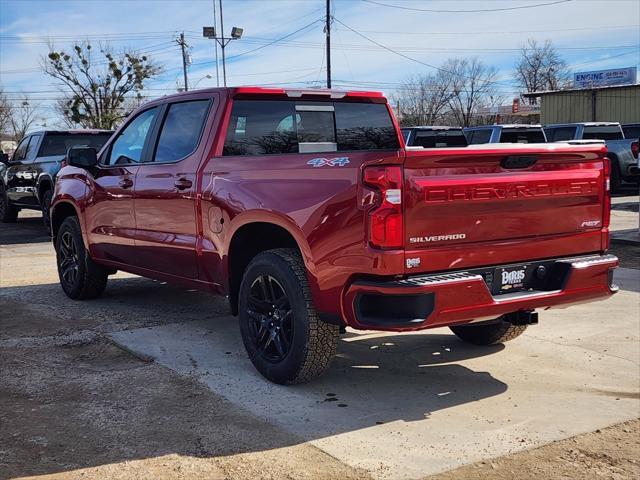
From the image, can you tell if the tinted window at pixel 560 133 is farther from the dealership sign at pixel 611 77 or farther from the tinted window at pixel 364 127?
the dealership sign at pixel 611 77

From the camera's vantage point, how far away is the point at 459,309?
381cm

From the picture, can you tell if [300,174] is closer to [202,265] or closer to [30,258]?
[202,265]

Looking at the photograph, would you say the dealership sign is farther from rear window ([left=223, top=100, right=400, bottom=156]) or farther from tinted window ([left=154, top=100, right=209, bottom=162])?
tinted window ([left=154, top=100, right=209, bottom=162])

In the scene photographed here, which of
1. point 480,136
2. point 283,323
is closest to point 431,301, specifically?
point 283,323

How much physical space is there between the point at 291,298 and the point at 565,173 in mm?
1905

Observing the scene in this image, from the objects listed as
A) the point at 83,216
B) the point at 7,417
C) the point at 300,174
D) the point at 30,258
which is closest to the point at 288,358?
the point at 300,174

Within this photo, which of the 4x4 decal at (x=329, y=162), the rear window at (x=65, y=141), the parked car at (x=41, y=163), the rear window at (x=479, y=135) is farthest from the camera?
the rear window at (x=479, y=135)

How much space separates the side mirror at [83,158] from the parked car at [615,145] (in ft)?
43.5

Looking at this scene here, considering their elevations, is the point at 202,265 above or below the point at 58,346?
above

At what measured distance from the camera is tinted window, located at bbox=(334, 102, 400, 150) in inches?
222

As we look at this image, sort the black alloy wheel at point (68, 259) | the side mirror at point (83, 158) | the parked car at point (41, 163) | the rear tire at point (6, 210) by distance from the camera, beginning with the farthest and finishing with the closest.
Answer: the rear tire at point (6, 210) → the parked car at point (41, 163) → the black alloy wheel at point (68, 259) → the side mirror at point (83, 158)

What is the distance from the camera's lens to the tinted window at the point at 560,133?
1855 centimetres

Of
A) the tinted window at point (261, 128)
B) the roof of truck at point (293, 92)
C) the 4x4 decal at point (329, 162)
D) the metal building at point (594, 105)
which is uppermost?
the metal building at point (594, 105)

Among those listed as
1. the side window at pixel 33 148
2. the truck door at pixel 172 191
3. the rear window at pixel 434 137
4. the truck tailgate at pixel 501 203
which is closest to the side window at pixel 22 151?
the side window at pixel 33 148
